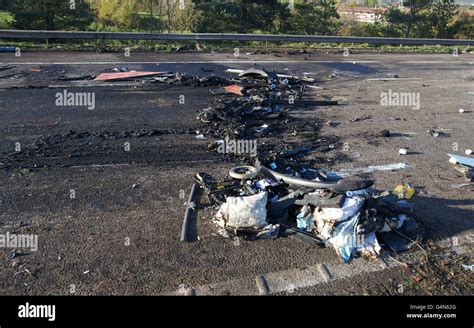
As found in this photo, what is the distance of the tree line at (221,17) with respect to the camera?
21562mm

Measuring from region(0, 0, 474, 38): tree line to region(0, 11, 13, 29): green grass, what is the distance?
0.34 metres

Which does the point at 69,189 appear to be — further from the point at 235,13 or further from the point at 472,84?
the point at 235,13

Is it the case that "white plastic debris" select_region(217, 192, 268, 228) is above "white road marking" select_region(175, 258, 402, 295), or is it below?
above

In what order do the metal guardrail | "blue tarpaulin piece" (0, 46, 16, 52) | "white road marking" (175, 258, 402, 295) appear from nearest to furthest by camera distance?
"white road marking" (175, 258, 402, 295) < "blue tarpaulin piece" (0, 46, 16, 52) < the metal guardrail

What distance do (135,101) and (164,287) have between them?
706 centimetres

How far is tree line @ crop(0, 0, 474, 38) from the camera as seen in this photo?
2156cm

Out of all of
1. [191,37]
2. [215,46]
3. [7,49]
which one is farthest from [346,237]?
[215,46]

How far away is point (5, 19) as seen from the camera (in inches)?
872

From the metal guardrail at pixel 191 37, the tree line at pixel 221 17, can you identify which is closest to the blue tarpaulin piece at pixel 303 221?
the metal guardrail at pixel 191 37

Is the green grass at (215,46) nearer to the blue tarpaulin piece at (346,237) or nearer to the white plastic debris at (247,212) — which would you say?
the white plastic debris at (247,212)

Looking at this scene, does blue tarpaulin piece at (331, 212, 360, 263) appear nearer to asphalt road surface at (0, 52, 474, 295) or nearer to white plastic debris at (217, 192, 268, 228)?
asphalt road surface at (0, 52, 474, 295)

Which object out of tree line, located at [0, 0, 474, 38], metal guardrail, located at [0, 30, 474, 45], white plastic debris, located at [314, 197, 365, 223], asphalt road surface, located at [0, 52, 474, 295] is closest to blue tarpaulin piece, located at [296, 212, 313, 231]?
white plastic debris, located at [314, 197, 365, 223]

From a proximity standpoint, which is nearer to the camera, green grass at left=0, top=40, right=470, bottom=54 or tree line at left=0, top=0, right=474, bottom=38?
green grass at left=0, top=40, right=470, bottom=54
